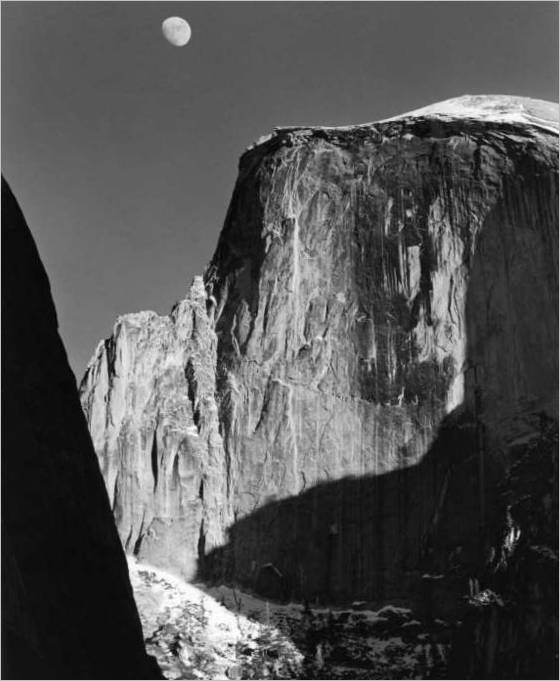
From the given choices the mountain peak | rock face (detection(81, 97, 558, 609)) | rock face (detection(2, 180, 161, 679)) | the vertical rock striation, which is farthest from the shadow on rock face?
rock face (detection(2, 180, 161, 679))

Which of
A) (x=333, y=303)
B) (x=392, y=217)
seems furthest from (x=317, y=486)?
(x=392, y=217)

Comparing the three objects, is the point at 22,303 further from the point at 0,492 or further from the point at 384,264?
the point at 384,264

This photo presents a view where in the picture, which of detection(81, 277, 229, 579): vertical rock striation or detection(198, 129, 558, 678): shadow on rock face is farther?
detection(81, 277, 229, 579): vertical rock striation

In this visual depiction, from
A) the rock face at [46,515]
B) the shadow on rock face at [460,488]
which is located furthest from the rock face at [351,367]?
the rock face at [46,515]

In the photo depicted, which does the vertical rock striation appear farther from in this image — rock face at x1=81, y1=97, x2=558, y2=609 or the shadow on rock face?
the shadow on rock face

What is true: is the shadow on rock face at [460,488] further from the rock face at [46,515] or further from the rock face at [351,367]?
the rock face at [46,515]

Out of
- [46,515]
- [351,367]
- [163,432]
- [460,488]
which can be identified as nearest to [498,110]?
[351,367]
